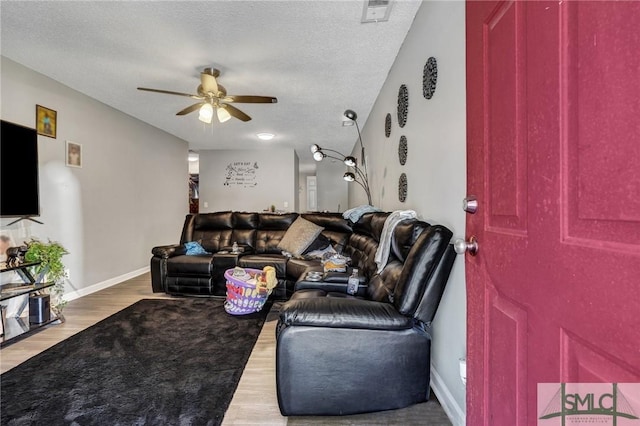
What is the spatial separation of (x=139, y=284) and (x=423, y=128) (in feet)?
14.0

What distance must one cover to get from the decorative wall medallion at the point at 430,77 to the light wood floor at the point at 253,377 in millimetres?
1779

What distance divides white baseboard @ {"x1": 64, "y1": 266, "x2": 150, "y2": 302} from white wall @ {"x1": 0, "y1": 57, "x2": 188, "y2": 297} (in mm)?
18

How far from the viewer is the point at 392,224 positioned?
2.04m

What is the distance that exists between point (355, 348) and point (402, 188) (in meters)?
1.47

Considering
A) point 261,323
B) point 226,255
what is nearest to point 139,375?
point 261,323

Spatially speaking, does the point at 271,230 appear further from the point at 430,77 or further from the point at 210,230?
the point at 430,77

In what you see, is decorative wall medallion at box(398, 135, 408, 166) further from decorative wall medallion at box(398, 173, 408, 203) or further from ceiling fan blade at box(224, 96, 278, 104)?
ceiling fan blade at box(224, 96, 278, 104)

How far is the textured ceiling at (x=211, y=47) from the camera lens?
86.0 inches

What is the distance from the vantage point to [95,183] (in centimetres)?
407

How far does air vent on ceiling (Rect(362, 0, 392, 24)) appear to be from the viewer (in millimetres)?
2040

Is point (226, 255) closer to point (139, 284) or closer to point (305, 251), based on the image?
point (305, 251)

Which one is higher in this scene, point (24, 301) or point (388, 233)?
point (388, 233)

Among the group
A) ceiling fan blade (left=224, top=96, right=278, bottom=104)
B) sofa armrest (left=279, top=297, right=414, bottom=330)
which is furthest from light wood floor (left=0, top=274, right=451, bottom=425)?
ceiling fan blade (left=224, top=96, right=278, bottom=104)

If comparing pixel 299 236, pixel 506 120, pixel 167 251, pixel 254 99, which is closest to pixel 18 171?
pixel 167 251
